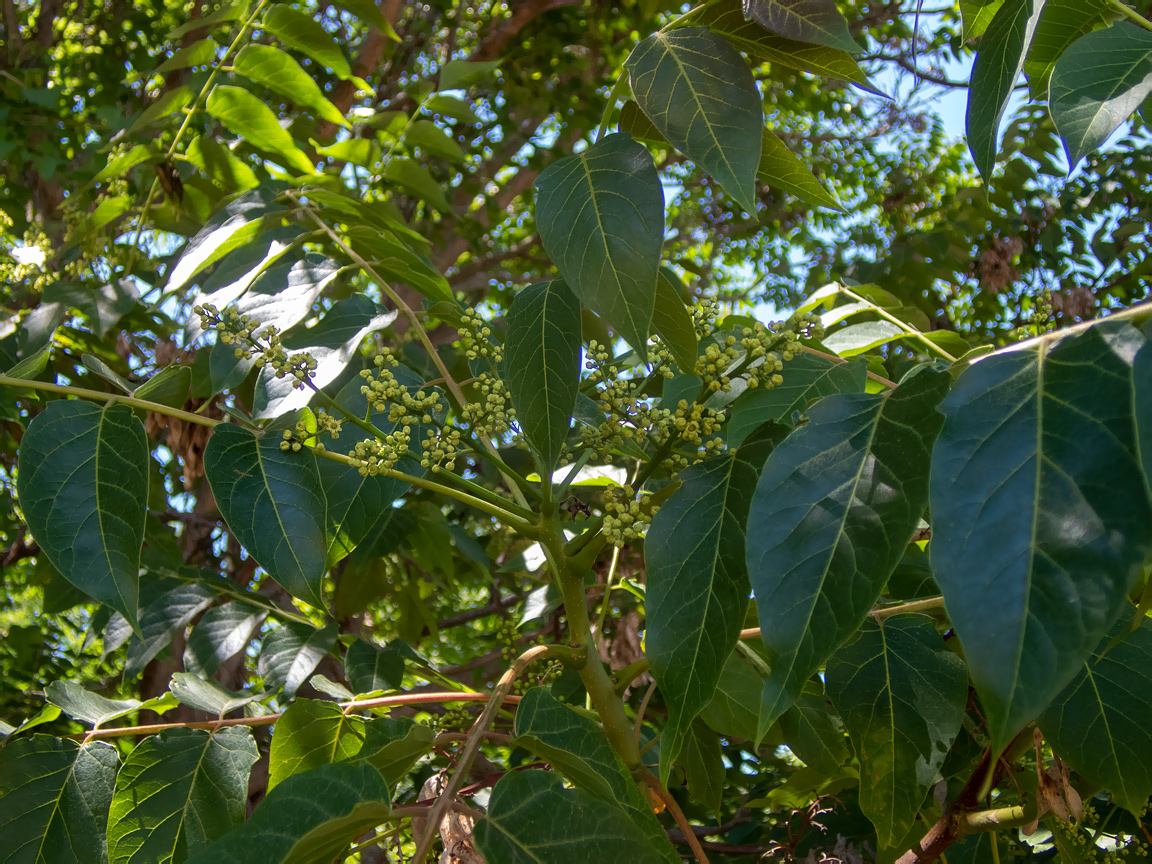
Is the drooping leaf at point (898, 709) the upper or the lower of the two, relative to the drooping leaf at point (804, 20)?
lower

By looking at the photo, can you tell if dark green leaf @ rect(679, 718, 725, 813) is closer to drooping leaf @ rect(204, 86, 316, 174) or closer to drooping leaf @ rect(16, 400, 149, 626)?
drooping leaf @ rect(16, 400, 149, 626)

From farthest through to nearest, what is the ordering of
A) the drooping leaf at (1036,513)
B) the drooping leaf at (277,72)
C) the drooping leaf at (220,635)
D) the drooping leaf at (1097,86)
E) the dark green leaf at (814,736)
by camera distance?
the drooping leaf at (277,72), the drooping leaf at (220,635), the dark green leaf at (814,736), the drooping leaf at (1097,86), the drooping leaf at (1036,513)

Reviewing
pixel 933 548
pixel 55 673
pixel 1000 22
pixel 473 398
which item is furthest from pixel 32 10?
pixel 933 548

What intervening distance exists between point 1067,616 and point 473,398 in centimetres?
121

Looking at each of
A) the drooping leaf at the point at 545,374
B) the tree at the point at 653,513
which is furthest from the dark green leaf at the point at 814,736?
the drooping leaf at the point at 545,374

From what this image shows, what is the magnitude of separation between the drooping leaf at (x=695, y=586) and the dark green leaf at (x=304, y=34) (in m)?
1.10

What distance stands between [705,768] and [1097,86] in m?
0.84

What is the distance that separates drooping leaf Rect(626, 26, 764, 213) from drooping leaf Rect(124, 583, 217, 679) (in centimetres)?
104

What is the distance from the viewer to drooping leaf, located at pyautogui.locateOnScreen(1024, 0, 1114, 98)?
77 centimetres

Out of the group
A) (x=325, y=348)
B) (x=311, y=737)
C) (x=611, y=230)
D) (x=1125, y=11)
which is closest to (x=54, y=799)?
(x=311, y=737)

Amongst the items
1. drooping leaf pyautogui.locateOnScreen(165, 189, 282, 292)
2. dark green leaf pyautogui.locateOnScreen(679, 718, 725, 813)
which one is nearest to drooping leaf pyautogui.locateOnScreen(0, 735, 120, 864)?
drooping leaf pyautogui.locateOnScreen(165, 189, 282, 292)

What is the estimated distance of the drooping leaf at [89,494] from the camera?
0.68m

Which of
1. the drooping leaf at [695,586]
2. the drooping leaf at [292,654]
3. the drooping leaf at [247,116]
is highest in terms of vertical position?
the drooping leaf at [247,116]

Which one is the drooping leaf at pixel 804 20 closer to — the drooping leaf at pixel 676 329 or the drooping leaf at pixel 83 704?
the drooping leaf at pixel 676 329
